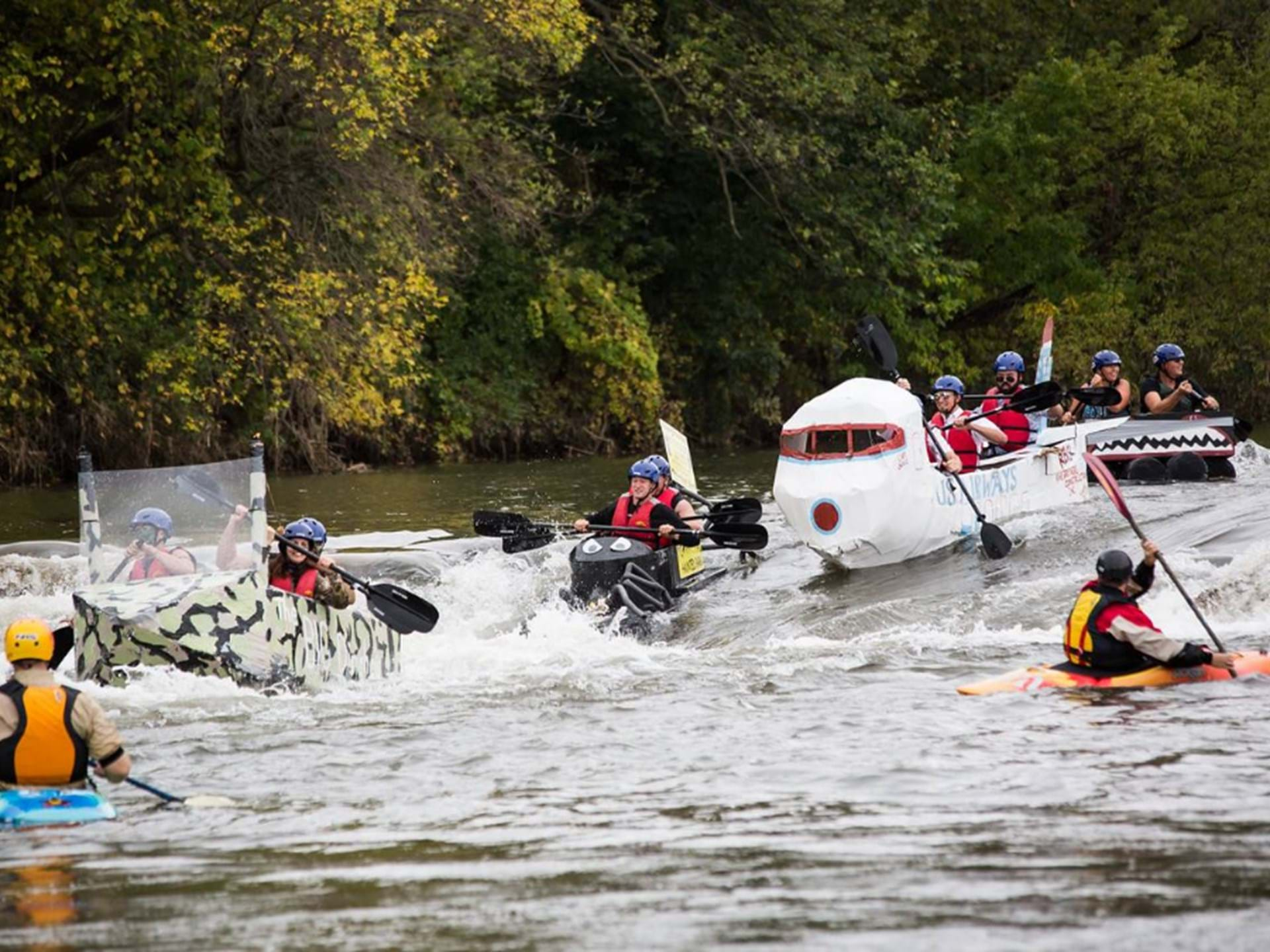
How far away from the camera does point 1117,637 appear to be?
1390 cm

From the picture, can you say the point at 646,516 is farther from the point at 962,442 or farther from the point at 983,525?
the point at 962,442

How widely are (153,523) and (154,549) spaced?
0.57 ft

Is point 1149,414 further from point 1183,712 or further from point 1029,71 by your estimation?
point 1029,71

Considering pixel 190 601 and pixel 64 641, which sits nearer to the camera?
pixel 190 601

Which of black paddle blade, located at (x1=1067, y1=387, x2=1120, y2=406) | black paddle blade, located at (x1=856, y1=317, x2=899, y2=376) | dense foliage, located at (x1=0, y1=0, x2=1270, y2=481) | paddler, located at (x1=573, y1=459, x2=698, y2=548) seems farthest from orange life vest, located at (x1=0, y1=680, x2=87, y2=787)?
dense foliage, located at (x1=0, y1=0, x2=1270, y2=481)

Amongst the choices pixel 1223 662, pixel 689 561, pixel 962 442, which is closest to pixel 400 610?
pixel 689 561

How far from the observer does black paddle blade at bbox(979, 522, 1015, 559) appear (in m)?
19.3

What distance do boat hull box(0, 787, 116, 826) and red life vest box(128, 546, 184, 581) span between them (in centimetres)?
335

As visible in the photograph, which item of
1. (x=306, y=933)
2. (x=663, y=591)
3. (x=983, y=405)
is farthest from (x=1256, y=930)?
(x=983, y=405)

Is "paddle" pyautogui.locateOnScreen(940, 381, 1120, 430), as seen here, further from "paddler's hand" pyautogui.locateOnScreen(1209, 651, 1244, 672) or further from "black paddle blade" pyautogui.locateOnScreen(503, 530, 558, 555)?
"paddler's hand" pyautogui.locateOnScreen(1209, 651, 1244, 672)

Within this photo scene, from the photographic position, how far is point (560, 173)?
41.5 meters

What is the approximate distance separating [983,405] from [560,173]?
18851 millimetres

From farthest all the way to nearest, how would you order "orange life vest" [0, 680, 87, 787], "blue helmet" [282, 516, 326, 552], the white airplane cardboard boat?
the white airplane cardboard boat < "blue helmet" [282, 516, 326, 552] < "orange life vest" [0, 680, 87, 787]

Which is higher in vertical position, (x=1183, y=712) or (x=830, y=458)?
(x=830, y=458)
